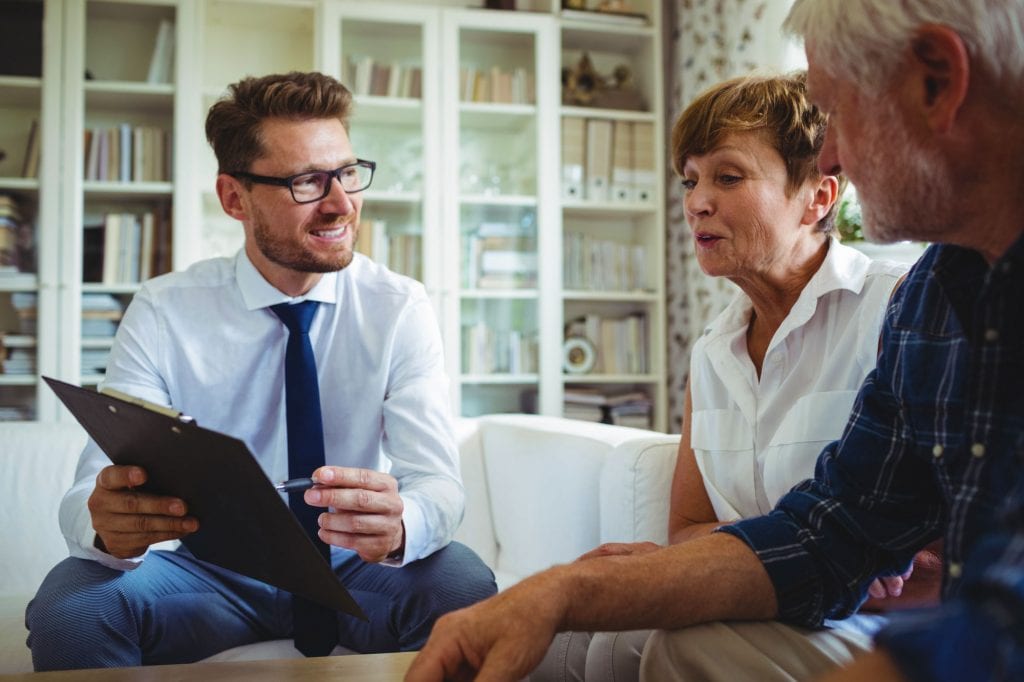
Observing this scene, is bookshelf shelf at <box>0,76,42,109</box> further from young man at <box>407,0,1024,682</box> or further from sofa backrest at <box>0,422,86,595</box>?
young man at <box>407,0,1024,682</box>

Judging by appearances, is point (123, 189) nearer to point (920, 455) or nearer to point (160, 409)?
point (160, 409)

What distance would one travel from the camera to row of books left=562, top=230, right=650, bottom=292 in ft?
12.6

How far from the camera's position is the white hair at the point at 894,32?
28.8 inches

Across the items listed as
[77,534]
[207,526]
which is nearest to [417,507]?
[207,526]

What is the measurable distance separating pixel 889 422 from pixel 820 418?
0.33 m

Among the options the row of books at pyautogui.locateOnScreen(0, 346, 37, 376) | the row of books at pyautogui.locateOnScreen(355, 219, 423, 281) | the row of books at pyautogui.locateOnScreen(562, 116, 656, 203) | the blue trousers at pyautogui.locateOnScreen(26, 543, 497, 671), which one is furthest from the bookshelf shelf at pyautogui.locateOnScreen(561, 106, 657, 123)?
the blue trousers at pyautogui.locateOnScreen(26, 543, 497, 671)

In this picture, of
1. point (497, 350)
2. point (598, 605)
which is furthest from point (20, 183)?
point (598, 605)

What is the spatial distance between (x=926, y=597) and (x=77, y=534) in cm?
119

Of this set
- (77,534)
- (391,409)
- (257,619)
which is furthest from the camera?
(391,409)

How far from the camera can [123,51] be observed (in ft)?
11.7

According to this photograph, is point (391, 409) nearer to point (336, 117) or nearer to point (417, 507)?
point (417, 507)

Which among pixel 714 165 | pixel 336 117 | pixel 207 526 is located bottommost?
pixel 207 526

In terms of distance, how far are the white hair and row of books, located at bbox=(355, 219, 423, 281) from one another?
2.88 m

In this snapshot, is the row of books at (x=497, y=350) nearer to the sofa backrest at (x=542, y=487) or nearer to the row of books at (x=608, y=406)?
the row of books at (x=608, y=406)
